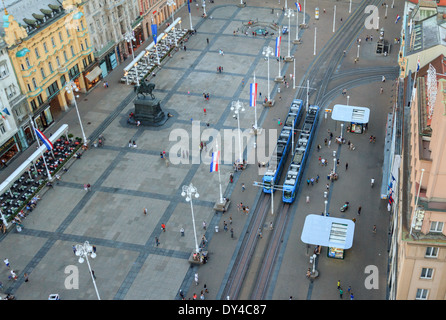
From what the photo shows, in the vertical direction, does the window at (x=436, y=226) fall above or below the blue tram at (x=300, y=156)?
above

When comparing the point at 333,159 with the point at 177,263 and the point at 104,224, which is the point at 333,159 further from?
the point at 104,224

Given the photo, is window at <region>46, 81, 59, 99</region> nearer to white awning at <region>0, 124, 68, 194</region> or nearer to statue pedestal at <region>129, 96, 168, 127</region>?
white awning at <region>0, 124, 68, 194</region>

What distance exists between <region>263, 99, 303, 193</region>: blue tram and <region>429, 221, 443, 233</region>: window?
3031 cm

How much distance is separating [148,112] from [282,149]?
27.8m

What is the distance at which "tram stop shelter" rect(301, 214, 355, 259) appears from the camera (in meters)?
61.9

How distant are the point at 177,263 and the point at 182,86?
48934 millimetres

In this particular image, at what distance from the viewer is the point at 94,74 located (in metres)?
105

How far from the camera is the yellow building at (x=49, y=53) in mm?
84500

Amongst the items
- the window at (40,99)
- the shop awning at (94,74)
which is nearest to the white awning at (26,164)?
the window at (40,99)

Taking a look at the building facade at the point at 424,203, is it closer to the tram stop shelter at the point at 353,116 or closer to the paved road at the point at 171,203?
the paved road at the point at 171,203

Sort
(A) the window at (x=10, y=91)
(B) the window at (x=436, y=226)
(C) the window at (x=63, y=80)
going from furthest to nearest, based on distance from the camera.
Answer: (C) the window at (x=63, y=80), (A) the window at (x=10, y=91), (B) the window at (x=436, y=226)

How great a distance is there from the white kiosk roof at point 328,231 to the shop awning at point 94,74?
2345 inches

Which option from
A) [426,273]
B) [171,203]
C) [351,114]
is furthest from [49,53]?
[426,273]

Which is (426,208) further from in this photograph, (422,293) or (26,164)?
(26,164)
